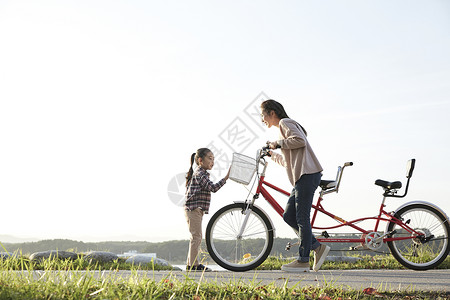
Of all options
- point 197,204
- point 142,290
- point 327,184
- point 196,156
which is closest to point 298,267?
point 327,184

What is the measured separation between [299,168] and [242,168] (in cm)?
69

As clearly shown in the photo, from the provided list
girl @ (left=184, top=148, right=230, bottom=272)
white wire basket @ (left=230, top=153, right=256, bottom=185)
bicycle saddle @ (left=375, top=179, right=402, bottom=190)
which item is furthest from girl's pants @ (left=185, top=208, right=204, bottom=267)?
bicycle saddle @ (left=375, top=179, right=402, bottom=190)

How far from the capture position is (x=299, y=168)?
5363mm

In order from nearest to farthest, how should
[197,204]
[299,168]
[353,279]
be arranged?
[353,279] < [299,168] < [197,204]

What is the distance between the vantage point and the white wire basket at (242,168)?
5.57m

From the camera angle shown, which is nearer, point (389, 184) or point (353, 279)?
point (353, 279)

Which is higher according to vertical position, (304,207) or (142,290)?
(304,207)

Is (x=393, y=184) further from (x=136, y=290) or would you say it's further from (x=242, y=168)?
(x=136, y=290)

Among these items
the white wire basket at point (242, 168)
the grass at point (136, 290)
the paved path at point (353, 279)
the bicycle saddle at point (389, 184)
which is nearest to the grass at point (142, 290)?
the grass at point (136, 290)

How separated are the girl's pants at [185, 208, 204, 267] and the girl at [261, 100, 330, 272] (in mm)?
1183

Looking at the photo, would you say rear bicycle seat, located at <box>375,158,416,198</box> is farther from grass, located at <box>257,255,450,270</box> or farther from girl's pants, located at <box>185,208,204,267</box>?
girl's pants, located at <box>185,208,204,267</box>

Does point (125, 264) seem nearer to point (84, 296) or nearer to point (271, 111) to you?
point (271, 111)

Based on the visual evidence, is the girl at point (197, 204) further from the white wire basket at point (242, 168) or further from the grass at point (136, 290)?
the grass at point (136, 290)

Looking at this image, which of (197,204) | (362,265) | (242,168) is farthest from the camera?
(362,265)
